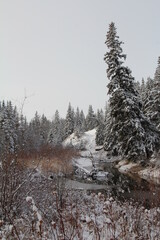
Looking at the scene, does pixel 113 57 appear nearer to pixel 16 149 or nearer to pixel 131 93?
pixel 131 93

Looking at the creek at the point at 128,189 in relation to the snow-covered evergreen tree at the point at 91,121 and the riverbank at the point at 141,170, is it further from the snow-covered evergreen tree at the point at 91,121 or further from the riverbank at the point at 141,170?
the snow-covered evergreen tree at the point at 91,121

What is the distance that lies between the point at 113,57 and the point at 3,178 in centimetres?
2102

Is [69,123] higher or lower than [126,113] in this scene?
higher

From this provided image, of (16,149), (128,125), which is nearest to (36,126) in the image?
(128,125)

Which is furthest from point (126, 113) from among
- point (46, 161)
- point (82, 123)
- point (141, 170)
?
point (82, 123)

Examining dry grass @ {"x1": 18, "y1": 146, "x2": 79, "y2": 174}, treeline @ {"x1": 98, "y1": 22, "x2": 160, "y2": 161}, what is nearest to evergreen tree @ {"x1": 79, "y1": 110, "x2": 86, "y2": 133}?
treeline @ {"x1": 98, "y1": 22, "x2": 160, "y2": 161}

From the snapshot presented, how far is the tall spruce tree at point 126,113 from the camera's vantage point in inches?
906

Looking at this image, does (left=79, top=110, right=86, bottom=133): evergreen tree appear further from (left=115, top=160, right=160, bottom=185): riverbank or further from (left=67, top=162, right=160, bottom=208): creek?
(left=67, top=162, right=160, bottom=208): creek

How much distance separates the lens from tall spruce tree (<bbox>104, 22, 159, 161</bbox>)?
2302cm

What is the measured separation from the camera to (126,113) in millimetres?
23297

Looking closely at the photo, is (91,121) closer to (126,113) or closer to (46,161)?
(126,113)

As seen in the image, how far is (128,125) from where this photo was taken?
2312 centimetres

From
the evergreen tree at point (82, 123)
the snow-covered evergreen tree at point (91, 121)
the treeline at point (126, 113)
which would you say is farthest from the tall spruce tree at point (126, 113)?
the snow-covered evergreen tree at point (91, 121)

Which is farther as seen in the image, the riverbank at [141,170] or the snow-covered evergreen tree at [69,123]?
the snow-covered evergreen tree at [69,123]
